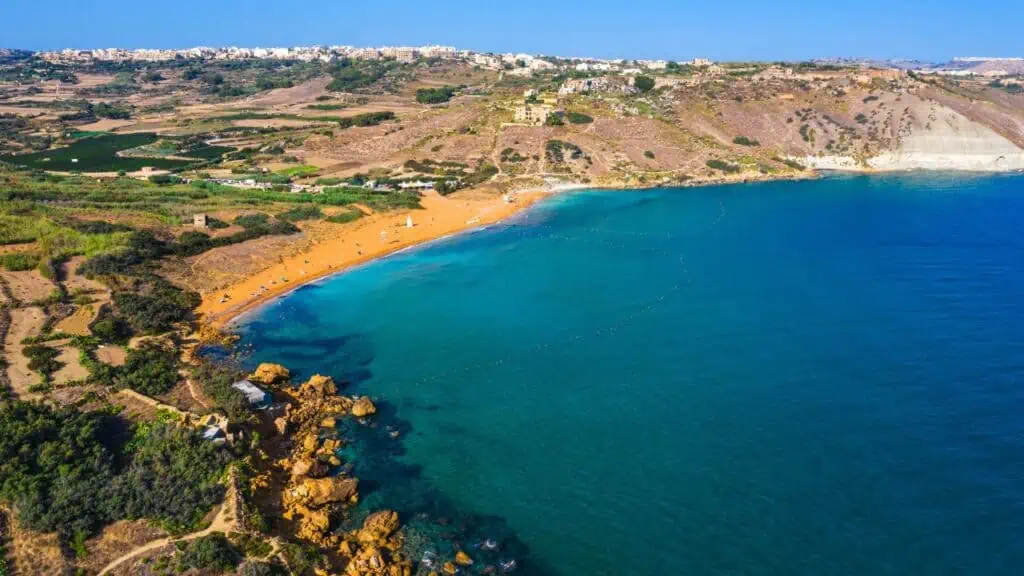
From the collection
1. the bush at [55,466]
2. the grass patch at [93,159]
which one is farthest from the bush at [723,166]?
the bush at [55,466]

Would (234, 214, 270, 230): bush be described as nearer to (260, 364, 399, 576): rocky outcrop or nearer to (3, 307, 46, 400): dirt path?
(3, 307, 46, 400): dirt path

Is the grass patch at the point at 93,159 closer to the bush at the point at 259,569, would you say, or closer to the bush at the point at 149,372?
the bush at the point at 149,372

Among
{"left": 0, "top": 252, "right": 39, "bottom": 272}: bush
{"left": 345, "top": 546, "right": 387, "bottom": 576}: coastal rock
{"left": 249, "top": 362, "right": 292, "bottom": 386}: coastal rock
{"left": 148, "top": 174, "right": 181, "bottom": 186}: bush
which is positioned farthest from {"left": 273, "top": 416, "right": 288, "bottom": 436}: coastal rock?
{"left": 148, "top": 174, "right": 181, "bottom": 186}: bush

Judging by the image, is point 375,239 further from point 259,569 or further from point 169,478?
point 259,569

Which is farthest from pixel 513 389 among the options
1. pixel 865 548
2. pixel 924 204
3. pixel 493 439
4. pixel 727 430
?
pixel 924 204

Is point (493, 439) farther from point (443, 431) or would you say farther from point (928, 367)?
point (928, 367)

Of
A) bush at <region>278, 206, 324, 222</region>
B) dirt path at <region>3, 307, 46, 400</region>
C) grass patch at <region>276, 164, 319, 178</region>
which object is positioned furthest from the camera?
grass patch at <region>276, 164, 319, 178</region>
